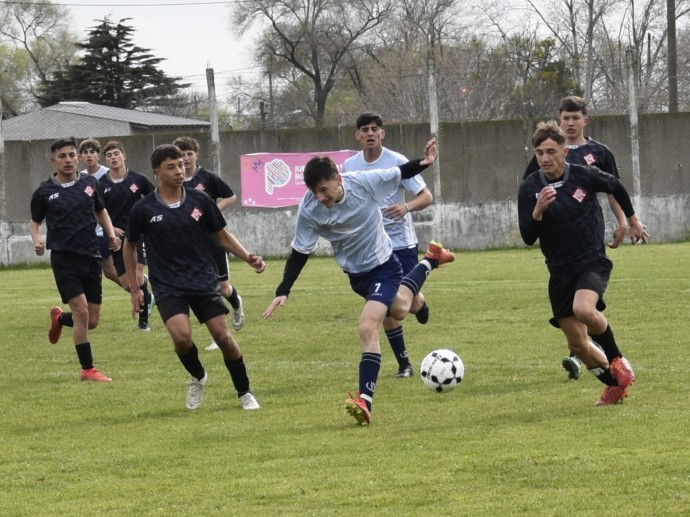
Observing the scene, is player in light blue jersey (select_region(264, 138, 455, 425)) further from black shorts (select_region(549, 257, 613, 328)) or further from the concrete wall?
the concrete wall

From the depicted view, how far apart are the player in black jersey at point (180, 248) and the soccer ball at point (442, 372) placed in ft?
3.90

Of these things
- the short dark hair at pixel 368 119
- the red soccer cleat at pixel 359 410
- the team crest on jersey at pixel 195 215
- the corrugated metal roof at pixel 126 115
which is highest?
the corrugated metal roof at pixel 126 115

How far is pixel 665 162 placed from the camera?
24.3 m

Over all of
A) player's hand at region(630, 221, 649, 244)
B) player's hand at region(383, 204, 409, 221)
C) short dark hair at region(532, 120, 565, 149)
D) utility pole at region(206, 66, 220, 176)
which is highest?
utility pole at region(206, 66, 220, 176)

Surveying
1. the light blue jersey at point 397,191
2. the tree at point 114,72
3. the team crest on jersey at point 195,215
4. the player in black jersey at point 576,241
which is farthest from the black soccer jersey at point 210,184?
the tree at point 114,72

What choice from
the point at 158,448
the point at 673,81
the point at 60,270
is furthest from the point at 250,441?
the point at 673,81

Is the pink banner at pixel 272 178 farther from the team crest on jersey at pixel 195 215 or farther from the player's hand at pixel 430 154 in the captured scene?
the player's hand at pixel 430 154

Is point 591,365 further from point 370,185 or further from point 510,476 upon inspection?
point 510,476

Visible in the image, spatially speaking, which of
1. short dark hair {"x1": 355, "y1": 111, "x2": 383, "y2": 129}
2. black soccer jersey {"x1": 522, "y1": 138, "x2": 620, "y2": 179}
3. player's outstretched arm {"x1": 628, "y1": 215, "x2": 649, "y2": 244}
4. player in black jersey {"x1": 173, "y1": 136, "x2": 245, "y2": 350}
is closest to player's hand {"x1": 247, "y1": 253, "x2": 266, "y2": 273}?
short dark hair {"x1": 355, "y1": 111, "x2": 383, "y2": 129}

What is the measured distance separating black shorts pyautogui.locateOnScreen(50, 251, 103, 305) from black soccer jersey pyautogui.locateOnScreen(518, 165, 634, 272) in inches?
174

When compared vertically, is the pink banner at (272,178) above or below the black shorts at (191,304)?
above

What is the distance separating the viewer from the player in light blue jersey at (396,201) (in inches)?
384

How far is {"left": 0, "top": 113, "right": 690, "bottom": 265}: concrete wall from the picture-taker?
953 inches

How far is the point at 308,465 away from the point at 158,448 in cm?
116
